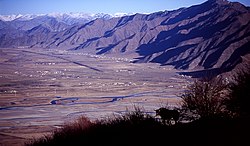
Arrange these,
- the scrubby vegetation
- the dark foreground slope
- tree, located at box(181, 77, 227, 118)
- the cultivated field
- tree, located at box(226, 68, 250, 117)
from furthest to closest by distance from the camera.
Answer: the cultivated field → tree, located at box(181, 77, 227, 118) → tree, located at box(226, 68, 250, 117) → the scrubby vegetation → the dark foreground slope

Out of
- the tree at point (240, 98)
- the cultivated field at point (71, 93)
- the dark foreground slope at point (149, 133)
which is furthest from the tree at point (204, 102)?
the cultivated field at point (71, 93)

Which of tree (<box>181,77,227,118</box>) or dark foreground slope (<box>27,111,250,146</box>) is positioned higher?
tree (<box>181,77,227,118</box>)

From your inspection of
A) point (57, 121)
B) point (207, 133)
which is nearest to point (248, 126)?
point (207, 133)

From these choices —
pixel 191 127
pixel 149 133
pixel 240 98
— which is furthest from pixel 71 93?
pixel 149 133

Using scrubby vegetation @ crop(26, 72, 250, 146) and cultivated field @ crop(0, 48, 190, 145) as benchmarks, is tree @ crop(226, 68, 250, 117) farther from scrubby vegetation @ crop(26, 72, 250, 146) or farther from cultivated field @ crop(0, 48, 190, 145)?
cultivated field @ crop(0, 48, 190, 145)

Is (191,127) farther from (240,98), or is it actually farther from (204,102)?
(204,102)

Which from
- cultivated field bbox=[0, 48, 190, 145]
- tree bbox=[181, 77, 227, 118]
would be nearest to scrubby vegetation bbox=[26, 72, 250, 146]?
tree bbox=[181, 77, 227, 118]

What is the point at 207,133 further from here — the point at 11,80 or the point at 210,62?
the point at 210,62
